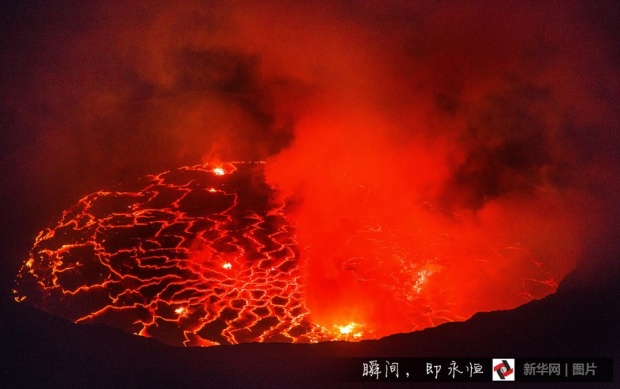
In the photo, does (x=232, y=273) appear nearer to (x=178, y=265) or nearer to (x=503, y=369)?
(x=178, y=265)

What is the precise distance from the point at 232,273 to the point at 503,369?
6.75 feet

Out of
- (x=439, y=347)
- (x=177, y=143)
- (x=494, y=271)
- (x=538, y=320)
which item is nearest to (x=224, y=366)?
(x=439, y=347)

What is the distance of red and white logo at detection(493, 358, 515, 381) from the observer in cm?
308

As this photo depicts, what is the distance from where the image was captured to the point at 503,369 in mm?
3117

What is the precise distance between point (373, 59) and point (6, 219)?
4.42 m

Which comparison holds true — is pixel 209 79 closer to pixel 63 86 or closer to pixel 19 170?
pixel 63 86

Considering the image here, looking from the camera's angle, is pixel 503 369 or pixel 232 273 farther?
pixel 232 273

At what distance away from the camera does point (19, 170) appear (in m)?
5.09

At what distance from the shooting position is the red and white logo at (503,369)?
308cm

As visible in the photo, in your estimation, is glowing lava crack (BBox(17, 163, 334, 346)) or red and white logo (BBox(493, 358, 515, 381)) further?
glowing lava crack (BBox(17, 163, 334, 346))

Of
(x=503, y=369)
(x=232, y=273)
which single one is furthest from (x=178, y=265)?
(x=503, y=369)

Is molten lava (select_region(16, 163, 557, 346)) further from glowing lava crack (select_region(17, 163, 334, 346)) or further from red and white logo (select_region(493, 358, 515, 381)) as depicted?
red and white logo (select_region(493, 358, 515, 381))

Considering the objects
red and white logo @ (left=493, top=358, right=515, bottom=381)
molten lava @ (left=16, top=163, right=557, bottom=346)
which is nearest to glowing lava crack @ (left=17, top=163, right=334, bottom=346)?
molten lava @ (left=16, top=163, right=557, bottom=346)

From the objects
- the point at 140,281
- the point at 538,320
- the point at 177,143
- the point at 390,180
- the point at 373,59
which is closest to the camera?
the point at 538,320
